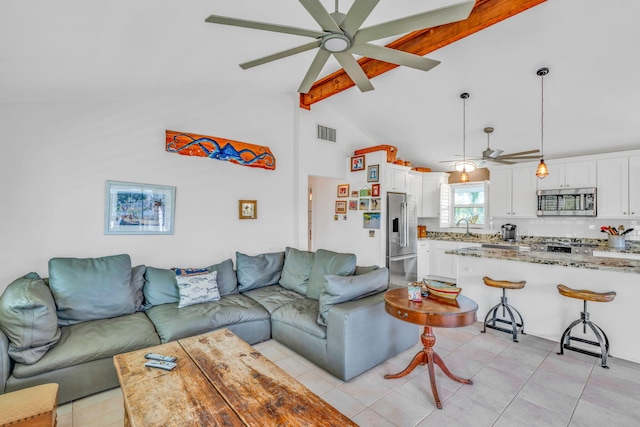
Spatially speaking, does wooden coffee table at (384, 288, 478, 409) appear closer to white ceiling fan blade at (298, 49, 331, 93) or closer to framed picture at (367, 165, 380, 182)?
white ceiling fan blade at (298, 49, 331, 93)

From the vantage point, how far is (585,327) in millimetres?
2984

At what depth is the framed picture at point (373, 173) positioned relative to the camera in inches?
211

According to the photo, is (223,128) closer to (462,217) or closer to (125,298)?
(125,298)

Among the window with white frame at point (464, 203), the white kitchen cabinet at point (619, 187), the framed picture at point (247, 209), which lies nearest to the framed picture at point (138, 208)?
the framed picture at point (247, 209)

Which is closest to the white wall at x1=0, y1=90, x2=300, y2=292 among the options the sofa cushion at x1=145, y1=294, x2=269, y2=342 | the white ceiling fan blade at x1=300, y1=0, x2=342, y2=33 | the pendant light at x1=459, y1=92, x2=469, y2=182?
the sofa cushion at x1=145, y1=294, x2=269, y2=342

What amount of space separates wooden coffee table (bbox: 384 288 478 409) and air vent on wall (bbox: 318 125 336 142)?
11.4 feet

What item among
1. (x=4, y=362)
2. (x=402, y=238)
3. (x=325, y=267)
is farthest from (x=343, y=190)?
(x=4, y=362)

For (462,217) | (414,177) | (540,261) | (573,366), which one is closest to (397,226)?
(414,177)

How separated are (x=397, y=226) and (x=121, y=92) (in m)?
4.52

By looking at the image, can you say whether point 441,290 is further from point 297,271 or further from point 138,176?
point 138,176

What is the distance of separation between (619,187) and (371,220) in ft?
12.4

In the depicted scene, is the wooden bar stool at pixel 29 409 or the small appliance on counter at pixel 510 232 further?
the small appliance on counter at pixel 510 232

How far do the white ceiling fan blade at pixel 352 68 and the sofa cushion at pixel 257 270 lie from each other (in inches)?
99.4

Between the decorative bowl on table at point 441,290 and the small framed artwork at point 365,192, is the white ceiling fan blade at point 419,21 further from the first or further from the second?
the small framed artwork at point 365,192
